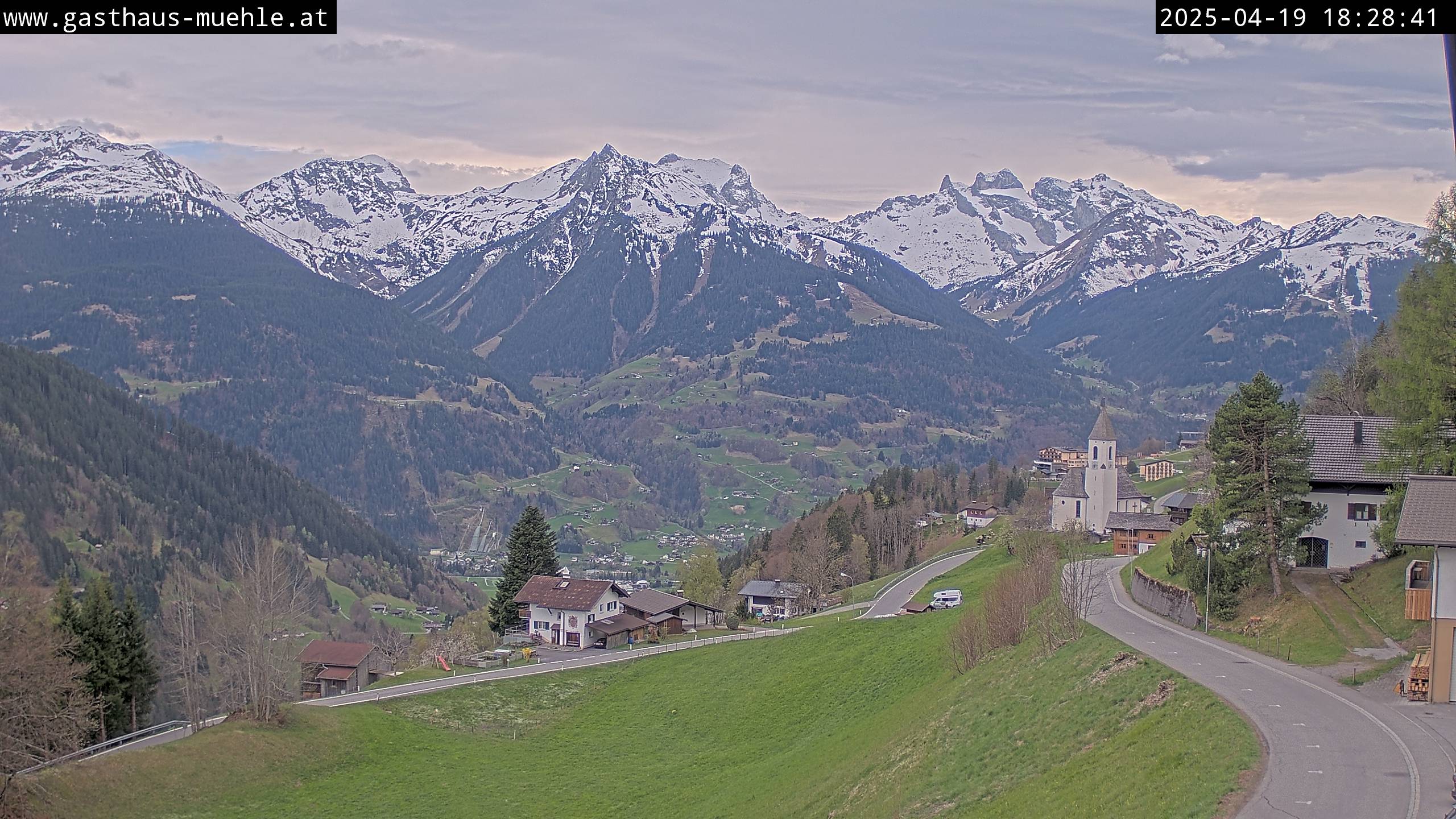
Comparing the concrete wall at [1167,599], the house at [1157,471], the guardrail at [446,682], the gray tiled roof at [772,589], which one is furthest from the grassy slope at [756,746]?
the house at [1157,471]

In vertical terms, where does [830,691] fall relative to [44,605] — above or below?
below

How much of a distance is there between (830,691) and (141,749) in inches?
1122

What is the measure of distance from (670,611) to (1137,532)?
106 ft

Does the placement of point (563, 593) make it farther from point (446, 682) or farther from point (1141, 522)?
point (1141, 522)

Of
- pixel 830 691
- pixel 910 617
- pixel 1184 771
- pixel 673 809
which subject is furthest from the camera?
pixel 910 617

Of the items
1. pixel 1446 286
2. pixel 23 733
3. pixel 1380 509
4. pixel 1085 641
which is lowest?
pixel 23 733

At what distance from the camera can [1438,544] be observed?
32.8 metres

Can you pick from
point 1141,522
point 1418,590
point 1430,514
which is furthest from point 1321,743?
point 1141,522

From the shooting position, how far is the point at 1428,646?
35.8 m

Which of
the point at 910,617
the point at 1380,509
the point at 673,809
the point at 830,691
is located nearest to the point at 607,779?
the point at 673,809

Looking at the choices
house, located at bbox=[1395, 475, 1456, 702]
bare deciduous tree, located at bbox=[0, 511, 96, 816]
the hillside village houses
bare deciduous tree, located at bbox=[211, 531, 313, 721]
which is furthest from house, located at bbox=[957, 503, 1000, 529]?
bare deciduous tree, located at bbox=[0, 511, 96, 816]

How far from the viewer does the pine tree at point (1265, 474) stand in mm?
44219

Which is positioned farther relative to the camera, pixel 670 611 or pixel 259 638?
pixel 670 611

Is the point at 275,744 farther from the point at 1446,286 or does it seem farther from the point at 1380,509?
the point at 1446,286
